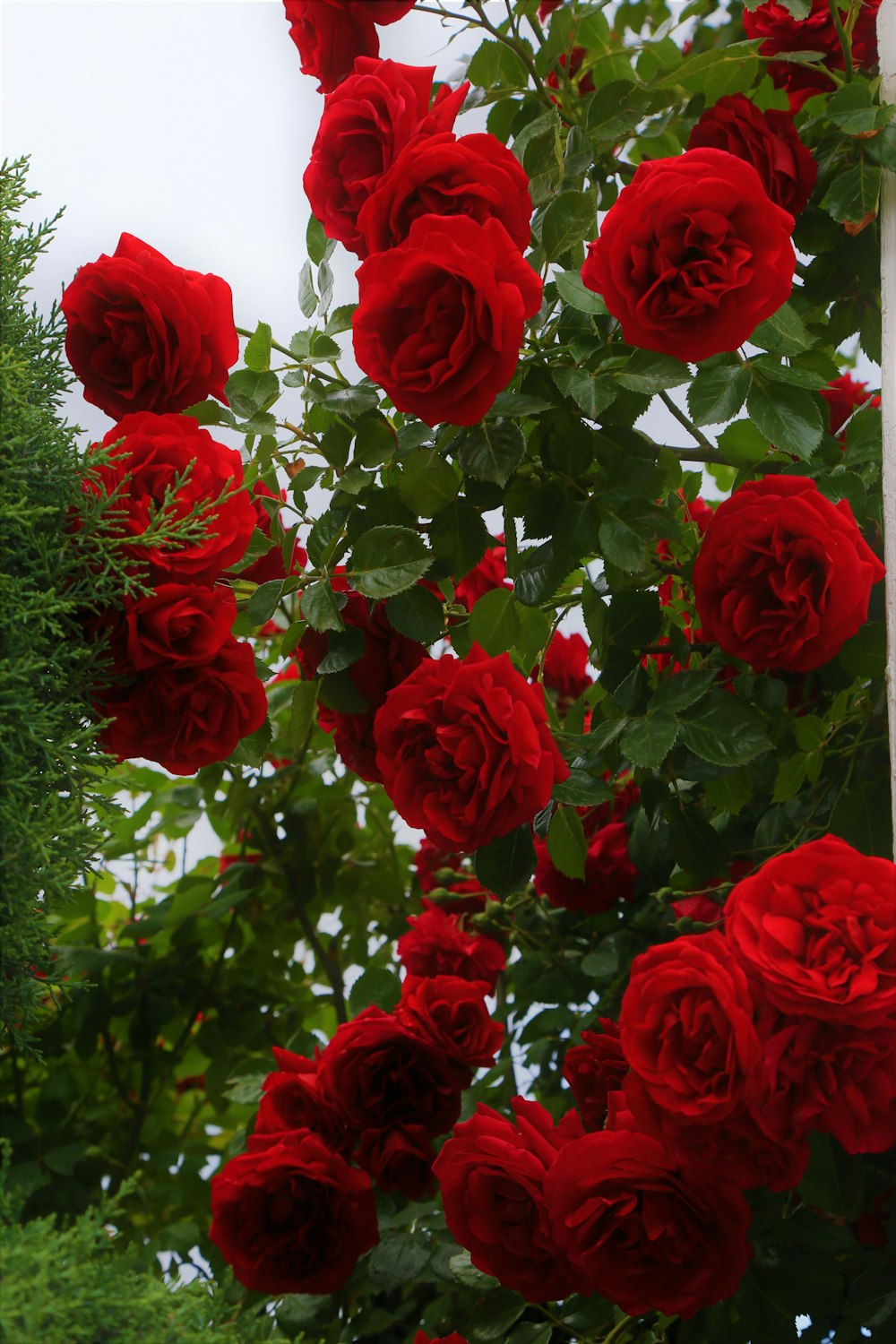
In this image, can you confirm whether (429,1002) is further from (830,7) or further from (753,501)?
(830,7)

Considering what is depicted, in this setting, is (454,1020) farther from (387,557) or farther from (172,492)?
(172,492)

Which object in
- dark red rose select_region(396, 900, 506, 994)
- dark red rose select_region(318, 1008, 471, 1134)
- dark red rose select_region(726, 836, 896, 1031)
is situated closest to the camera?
dark red rose select_region(726, 836, 896, 1031)

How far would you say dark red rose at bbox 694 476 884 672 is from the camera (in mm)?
708

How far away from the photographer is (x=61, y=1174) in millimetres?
1181

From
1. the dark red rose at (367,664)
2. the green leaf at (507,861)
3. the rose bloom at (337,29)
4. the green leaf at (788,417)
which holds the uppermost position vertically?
the rose bloom at (337,29)

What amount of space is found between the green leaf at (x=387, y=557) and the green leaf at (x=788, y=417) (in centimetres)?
22

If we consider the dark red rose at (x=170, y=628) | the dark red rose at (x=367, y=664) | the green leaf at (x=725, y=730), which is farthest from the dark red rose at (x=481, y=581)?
the dark red rose at (x=170, y=628)

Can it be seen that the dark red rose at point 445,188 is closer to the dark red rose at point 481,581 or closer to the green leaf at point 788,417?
the green leaf at point 788,417

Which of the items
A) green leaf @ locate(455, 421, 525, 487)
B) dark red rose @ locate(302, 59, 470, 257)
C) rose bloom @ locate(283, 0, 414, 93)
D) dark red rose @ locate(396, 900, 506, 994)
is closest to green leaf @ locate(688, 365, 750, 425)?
green leaf @ locate(455, 421, 525, 487)

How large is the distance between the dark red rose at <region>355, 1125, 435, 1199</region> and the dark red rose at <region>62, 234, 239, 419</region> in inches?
20.6

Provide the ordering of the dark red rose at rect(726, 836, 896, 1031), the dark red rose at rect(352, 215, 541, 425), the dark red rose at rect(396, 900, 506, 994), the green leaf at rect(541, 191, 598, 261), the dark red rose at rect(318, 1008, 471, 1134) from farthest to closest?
1. the dark red rose at rect(396, 900, 506, 994)
2. the dark red rose at rect(318, 1008, 471, 1134)
3. the green leaf at rect(541, 191, 598, 261)
4. the dark red rose at rect(352, 215, 541, 425)
5. the dark red rose at rect(726, 836, 896, 1031)

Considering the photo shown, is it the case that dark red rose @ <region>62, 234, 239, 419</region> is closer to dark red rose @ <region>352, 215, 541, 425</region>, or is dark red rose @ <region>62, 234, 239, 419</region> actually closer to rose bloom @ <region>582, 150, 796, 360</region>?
dark red rose @ <region>352, 215, 541, 425</region>

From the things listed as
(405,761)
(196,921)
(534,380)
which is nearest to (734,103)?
(534,380)

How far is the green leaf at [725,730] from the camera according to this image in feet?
2.35
